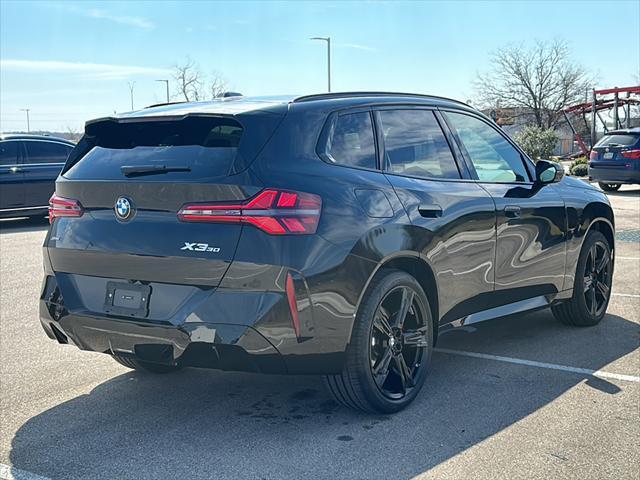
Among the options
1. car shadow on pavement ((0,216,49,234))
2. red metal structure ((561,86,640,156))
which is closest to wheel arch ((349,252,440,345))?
car shadow on pavement ((0,216,49,234))

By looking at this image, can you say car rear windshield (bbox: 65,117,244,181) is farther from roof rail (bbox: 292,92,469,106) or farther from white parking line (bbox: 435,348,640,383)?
white parking line (bbox: 435,348,640,383)

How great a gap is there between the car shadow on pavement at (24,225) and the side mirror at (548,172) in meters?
10.2

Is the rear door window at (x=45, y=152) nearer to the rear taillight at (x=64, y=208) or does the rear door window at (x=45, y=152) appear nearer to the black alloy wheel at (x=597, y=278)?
the rear taillight at (x=64, y=208)

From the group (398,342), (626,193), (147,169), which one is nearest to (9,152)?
(147,169)

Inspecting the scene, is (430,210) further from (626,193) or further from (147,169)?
(626,193)

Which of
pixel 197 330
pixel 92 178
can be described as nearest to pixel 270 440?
pixel 197 330

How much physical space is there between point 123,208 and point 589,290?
4.01 m

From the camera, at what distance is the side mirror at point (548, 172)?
5617mm

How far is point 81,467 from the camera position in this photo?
3.60m

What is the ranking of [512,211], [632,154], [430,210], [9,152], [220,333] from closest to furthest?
[220,333], [430,210], [512,211], [9,152], [632,154]

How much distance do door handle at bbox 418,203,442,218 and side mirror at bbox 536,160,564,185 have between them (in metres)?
1.38

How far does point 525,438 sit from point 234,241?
1.75 m

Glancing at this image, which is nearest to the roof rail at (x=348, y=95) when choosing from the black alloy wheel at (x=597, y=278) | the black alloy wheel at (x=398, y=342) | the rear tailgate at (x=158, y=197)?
the rear tailgate at (x=158, y=197)

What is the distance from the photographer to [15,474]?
3539 mm
